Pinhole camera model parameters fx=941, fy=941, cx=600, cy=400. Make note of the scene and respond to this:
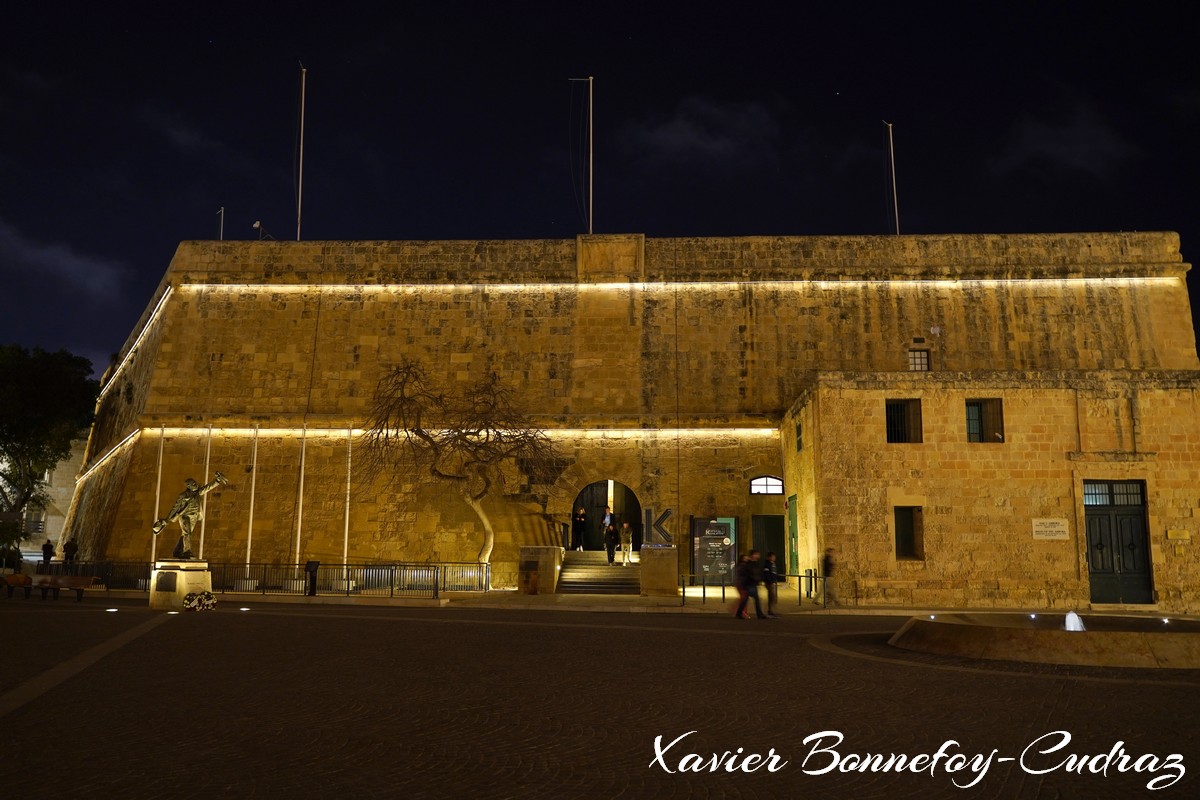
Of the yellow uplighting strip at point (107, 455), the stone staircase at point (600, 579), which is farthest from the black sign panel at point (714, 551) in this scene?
the yellow uplighting strip at point (107, 455)

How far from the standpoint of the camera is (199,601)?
64.1 ft

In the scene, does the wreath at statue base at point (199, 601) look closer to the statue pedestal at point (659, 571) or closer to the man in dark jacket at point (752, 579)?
the statue pedestal at point (659, 571)

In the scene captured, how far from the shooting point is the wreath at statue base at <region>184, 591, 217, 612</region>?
19.3m

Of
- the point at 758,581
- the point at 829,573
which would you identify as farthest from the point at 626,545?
the point at 758,581

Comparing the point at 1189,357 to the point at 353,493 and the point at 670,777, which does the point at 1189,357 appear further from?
the point at 670,777

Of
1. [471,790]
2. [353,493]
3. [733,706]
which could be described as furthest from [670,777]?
[353,493]

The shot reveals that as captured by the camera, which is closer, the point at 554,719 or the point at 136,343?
the point at 554,719

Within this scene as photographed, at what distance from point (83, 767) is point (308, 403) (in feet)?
88.4

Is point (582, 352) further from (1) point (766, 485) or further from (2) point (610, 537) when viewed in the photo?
(1) point (766, 485)

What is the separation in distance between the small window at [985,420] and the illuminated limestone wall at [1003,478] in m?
0.20

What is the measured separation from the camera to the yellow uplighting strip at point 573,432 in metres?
30.6

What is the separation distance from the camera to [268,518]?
102 feet

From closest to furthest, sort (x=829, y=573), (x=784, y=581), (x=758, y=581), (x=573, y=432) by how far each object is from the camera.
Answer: (x=758, y=581) → (x=829, y=573) → (x=784, y=581) → (x=573, y=432)

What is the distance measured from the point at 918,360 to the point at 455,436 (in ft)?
50.7
